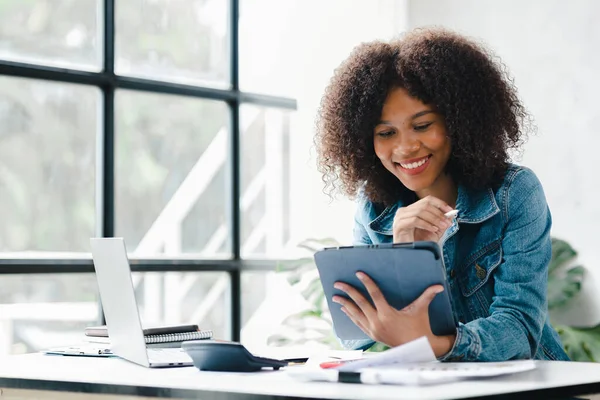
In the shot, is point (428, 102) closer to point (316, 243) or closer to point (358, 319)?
point (358, 319)

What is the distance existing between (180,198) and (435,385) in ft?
8.54

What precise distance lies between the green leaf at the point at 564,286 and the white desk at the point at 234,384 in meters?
1.72

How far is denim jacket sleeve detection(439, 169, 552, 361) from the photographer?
5.65 feet

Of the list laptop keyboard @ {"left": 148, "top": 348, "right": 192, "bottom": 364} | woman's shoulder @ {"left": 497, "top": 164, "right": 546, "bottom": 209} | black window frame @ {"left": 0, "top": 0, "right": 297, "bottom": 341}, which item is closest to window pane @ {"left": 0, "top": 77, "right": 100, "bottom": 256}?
black window frame @ {"left": 0, "top": 0, "right": 297, "bottom": 341}

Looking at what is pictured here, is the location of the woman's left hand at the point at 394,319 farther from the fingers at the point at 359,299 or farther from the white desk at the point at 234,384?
the white desk at the point at 234,384

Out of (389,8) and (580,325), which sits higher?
(389,8)

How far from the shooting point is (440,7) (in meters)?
3.99

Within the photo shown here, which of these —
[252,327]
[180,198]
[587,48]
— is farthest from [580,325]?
[180,198]

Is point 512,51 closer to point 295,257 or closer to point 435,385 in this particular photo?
point 295,257

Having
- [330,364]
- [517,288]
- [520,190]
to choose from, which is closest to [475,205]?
[520,190]

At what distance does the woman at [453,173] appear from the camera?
74.3 inches

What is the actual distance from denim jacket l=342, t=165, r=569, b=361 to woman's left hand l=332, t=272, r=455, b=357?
0.35ft

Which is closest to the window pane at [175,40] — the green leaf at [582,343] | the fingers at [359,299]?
the green leaf at [582,343]

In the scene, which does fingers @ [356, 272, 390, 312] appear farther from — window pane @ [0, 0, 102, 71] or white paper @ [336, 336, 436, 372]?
window pane @ [0, 0, 102, 71]
